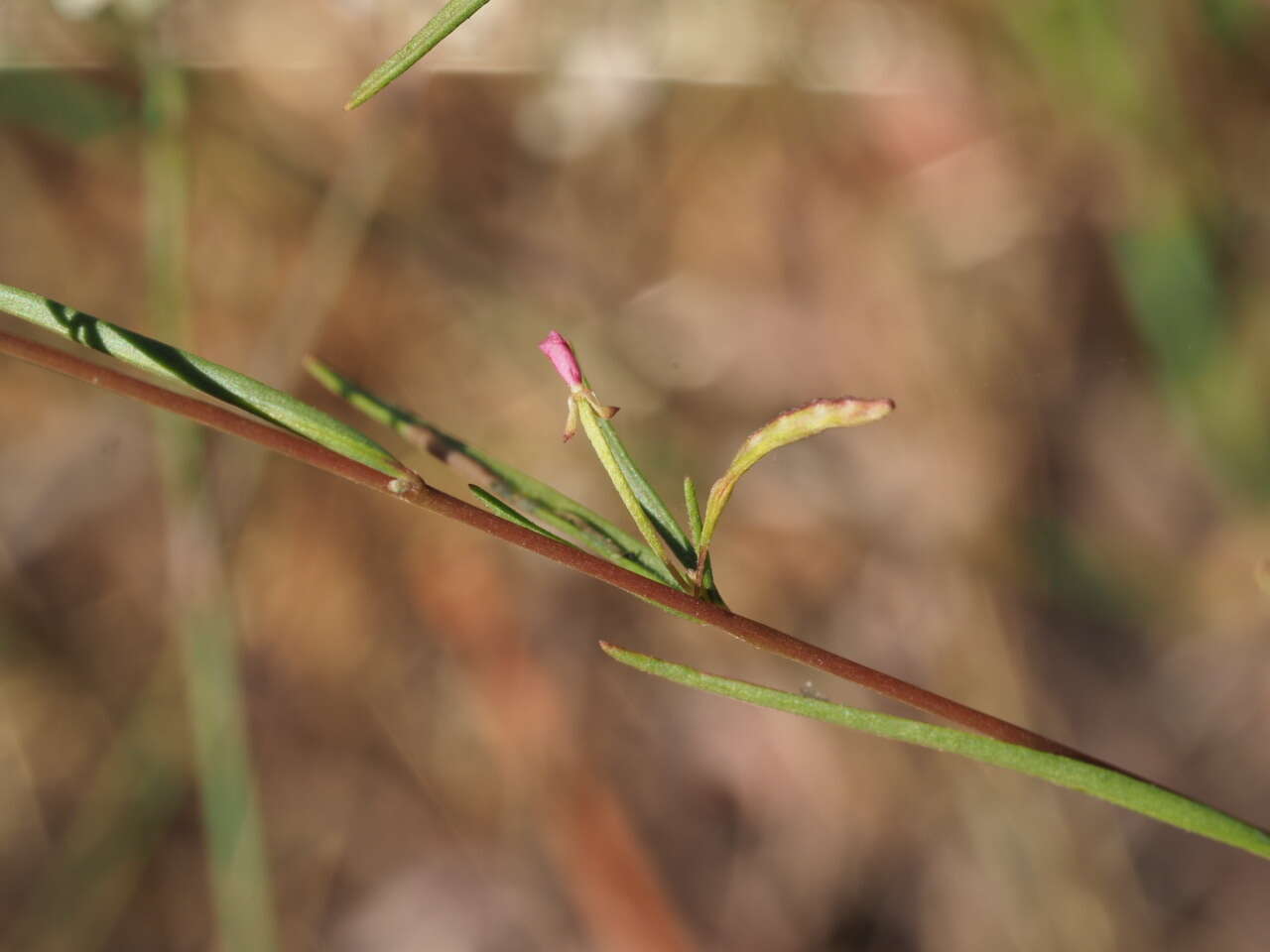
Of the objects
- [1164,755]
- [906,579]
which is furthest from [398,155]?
[1164,755]

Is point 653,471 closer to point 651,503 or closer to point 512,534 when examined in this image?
point 651,503

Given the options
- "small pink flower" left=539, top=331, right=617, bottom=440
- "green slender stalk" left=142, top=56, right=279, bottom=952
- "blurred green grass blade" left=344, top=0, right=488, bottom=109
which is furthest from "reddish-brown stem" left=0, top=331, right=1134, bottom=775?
"green slender stalk" left=142, top=56, right=279, bottom=952

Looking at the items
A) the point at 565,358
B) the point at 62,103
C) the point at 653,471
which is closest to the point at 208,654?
the point at 653,471

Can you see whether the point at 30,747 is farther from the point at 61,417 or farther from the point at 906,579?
the point at 906,579

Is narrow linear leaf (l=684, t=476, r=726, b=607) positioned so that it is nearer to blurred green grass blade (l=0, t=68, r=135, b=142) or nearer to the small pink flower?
the small pink flower

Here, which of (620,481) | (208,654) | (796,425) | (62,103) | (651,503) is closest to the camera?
(796,425)
